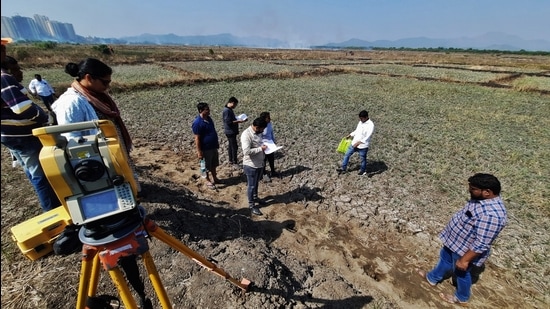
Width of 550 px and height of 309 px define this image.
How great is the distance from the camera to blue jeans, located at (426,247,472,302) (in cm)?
400

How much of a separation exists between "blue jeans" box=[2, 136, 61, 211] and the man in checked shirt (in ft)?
18.9

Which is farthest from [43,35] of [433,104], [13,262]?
[433,104]

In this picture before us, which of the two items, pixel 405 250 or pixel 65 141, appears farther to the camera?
pixel 405 250

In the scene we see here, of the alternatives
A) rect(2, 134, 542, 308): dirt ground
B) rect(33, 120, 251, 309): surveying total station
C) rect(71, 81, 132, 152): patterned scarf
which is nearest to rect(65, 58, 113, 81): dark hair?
rect(71, 81, 132, 152): patterned scarf

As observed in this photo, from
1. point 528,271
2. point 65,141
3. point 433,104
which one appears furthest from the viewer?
point 433,104

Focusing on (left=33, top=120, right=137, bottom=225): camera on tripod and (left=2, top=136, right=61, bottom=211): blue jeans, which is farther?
(left=2, top=136, right=61, bottom=211): blue jeans

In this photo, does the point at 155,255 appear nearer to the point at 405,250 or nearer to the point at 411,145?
the point at 405,250

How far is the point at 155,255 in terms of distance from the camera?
3.94m

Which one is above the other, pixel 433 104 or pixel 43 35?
pixel 43 35

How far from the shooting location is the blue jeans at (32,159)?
347 centimetres

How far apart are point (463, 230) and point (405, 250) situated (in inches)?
68.0

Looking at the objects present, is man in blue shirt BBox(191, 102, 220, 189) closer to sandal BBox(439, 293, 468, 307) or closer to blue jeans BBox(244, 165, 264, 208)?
blue jeans BBox(244, 165, 264, 208)

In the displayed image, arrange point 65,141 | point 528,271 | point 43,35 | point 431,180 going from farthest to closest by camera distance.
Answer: point 431,180
point 43,35
point 528,271
point 65,141

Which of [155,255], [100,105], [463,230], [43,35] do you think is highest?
[43,35]
